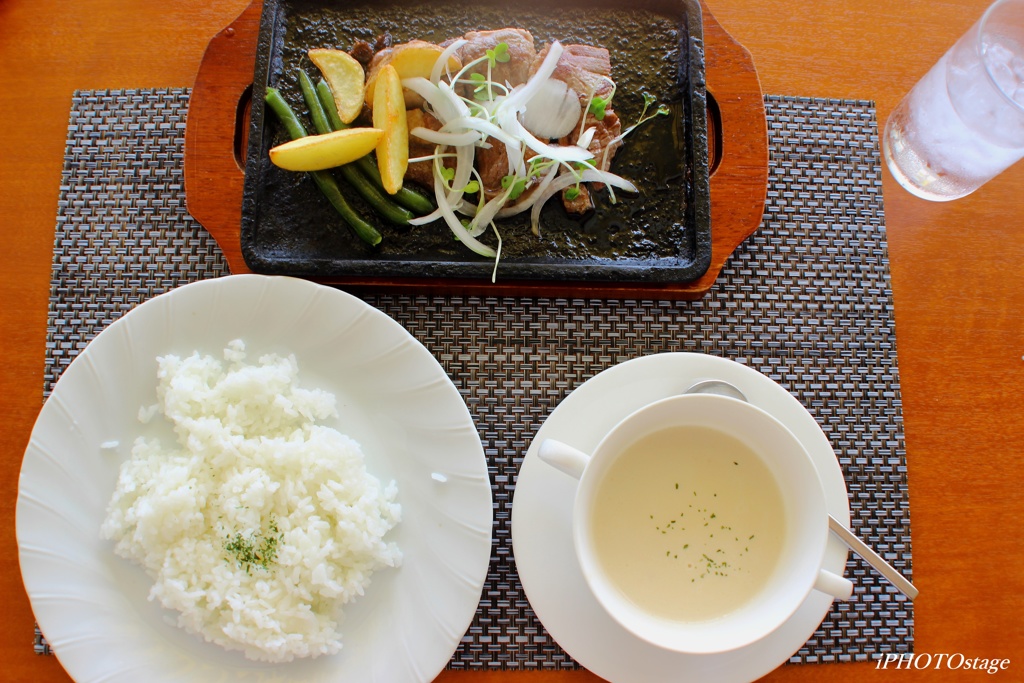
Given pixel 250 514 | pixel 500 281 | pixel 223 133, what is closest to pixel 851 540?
pixel 500 281

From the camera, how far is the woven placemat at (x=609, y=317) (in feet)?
5.84

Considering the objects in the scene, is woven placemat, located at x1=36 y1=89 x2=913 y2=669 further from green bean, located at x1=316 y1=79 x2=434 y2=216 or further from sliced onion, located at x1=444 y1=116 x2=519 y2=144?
sliced onion, located at x1=444 y1=116 x2=519 y2=144

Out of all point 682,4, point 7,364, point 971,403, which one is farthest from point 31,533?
Result: point 971,403

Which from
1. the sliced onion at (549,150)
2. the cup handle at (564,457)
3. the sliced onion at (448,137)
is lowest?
the cup handle at (564,457)

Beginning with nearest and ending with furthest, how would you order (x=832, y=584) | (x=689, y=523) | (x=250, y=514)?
(x=832, y=584), (x=689, y=523), (x=250, y=514)

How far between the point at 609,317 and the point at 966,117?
1.01m

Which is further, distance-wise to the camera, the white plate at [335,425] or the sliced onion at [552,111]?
the sliced onion at [552,111]

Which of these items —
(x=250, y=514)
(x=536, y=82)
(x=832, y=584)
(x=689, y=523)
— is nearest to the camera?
(x=832, y=584)

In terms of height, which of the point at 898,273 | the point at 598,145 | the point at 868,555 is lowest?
the point at 868,555

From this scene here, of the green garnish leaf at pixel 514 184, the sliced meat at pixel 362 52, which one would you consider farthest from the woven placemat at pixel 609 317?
the sliced meat at pixel 362 52

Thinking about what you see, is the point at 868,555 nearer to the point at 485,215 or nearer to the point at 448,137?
the point at 485,215

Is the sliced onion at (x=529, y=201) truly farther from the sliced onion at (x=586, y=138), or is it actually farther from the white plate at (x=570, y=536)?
the white plate at (x=570, y=536)

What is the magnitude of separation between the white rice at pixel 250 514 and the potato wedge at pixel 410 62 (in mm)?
764

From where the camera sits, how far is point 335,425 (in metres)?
1.71
